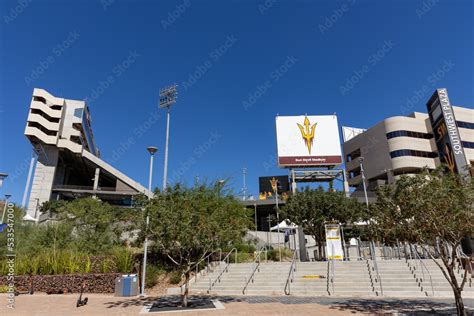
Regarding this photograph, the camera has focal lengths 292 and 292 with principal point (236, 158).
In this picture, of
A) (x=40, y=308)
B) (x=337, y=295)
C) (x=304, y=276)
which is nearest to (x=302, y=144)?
(x=304, y=276)

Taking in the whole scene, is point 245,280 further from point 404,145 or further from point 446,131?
point 404,145

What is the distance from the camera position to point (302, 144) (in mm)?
35406

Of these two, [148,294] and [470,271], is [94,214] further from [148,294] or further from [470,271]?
[470,271]

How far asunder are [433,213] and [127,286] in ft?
40.5

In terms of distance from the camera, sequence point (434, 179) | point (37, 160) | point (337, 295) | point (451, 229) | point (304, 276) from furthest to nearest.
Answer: point (37, 160) < point (304, 276) < point (337, 295) < point (434, 179) < point (451, 229)

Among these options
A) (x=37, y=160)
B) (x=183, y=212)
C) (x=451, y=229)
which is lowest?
(x=451, y=229)

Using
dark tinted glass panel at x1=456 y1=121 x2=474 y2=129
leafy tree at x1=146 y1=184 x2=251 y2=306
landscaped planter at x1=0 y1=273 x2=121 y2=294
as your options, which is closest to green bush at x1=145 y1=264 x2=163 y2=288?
landscaped planter at x1=0 y1=273 x2=121 y2=294

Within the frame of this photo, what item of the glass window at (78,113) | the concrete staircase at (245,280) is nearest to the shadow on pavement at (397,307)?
the concrete staircase at (245,280)

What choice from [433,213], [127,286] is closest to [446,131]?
[433,213]

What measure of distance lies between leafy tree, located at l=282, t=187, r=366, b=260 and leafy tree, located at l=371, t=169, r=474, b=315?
1345 centimetres

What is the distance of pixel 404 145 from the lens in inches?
2015

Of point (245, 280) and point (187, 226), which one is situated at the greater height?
point (187, 226)

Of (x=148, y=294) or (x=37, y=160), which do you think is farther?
(x=37, y=160)

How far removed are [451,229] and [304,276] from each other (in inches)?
339
